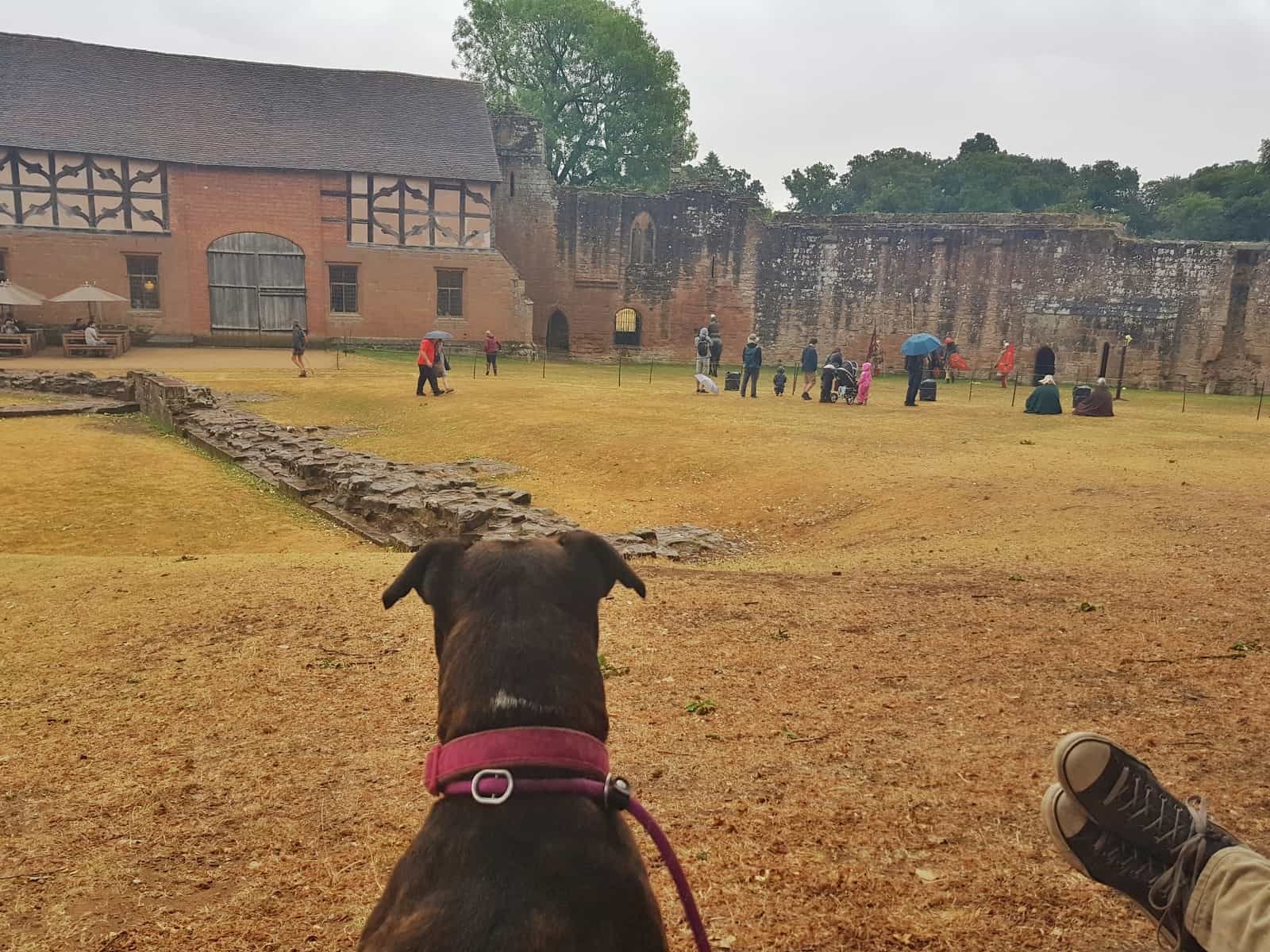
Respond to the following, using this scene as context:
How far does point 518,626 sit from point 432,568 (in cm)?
34

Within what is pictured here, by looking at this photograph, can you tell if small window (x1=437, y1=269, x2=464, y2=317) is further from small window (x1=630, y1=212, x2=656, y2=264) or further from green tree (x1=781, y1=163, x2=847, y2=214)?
green tree (x1=781, y1=163, x2=847, y2=214)

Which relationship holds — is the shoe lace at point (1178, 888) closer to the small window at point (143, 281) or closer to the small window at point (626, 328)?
the small window at point (143, 281)

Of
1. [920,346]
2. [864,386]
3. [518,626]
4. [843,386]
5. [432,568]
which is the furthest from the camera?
[843,386]

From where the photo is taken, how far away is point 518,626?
6.56ft

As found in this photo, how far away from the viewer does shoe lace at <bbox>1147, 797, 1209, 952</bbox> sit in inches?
95.0

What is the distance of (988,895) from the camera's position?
288 centimetres

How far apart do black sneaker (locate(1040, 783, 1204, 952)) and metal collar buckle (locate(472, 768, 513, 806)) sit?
179cm

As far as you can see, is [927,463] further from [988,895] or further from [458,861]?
[458,861]

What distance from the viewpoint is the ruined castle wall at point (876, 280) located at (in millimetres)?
29312

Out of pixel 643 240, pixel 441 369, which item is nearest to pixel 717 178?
pixel 643 240

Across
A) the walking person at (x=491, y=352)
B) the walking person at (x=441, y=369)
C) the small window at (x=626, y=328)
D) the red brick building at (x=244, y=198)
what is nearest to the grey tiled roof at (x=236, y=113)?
the red brick building at (x=244, y=198)

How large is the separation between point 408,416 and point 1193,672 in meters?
14.2

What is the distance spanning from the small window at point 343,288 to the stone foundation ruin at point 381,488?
14.4m

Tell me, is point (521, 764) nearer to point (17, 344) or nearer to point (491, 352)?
point (491, 352)
